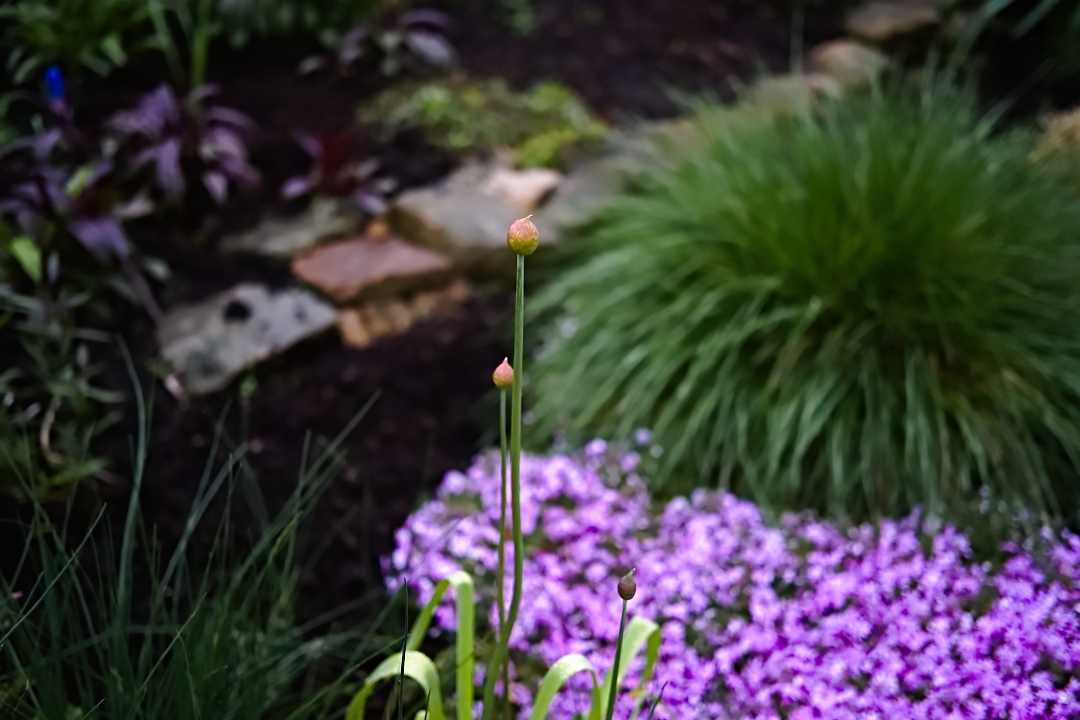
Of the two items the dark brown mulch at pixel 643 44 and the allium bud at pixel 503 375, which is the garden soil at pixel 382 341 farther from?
the allium bud at pixel 503 375

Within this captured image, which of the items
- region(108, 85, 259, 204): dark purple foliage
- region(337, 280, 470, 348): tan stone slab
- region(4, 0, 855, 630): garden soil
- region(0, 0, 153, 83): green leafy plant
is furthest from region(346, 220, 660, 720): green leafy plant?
region(0, 0, 153, 83): green leafy plant

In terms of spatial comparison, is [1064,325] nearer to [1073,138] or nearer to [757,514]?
[1073,138]

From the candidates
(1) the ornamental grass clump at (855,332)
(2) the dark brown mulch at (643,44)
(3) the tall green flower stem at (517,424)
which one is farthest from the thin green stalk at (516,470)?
(2) the dark brown mulch at (643,44)

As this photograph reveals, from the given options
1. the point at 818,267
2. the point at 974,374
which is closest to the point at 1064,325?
the point at 974,374

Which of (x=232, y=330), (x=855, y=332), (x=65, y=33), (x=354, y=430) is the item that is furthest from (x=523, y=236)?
(x=65, y=33)

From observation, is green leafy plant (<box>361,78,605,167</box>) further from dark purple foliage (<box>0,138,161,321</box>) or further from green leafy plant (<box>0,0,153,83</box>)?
dark purple foliage (<box>0,138,161,321</box>)

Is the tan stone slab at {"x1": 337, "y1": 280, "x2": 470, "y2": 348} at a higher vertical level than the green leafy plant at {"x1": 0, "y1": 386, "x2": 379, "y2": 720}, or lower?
higher

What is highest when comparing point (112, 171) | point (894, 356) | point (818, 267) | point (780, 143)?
point (780, 143)
